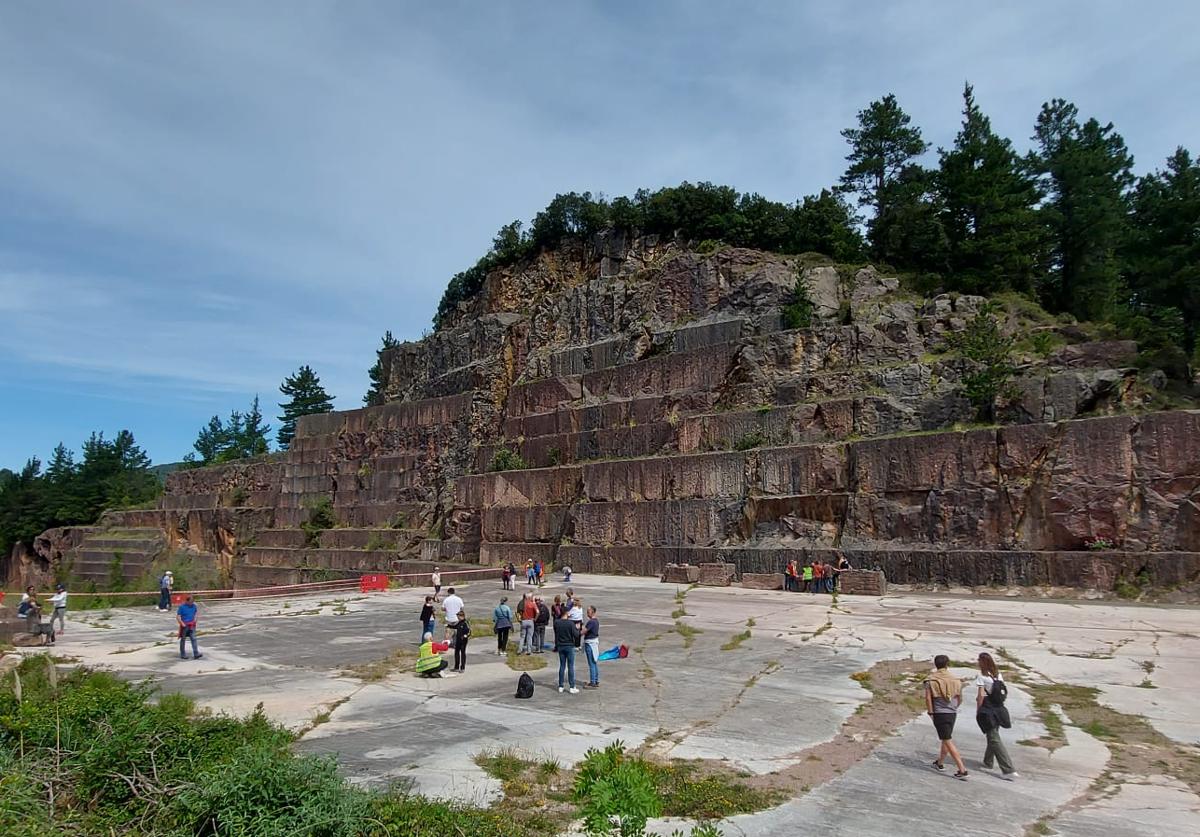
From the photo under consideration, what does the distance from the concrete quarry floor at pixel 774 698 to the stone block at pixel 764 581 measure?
3.90 meters

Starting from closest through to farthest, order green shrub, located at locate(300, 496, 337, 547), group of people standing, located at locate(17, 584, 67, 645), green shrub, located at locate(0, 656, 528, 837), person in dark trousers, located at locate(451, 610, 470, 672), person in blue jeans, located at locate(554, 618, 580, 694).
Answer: green shrub, located at locate(0, 656, 528, 837) < person in blue jeans, located at locate(554, 618, 580, 694) < person in dark trousers, located at locate(451, 610, 470, 672) < group of people standing, located at locate(17, 584, 67, 645) < green shrub, located at locate(300, 496, 337, 547)

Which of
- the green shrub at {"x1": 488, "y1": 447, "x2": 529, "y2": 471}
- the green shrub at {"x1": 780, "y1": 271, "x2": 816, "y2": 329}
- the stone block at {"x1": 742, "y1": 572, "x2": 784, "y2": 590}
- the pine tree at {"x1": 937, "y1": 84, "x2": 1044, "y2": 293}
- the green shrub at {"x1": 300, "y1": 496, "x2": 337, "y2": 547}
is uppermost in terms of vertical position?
the pine tree at {"x1": 937, "y1": 84, "x2": 1044, "y2": 293}

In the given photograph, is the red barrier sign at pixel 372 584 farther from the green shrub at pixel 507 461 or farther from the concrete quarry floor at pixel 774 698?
the green shrub at pixel 507 461

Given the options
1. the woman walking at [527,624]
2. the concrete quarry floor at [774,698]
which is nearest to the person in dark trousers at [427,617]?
the concrete quarry floor at [774,698]

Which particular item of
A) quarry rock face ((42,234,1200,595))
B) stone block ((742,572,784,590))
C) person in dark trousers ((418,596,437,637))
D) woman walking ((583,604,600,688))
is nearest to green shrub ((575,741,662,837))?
woman walking ((583,604,600,688))

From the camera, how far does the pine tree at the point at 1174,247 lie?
30578 millimetres

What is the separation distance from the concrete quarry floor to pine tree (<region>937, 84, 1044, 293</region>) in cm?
2247

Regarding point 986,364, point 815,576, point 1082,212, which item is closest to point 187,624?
point 815,576

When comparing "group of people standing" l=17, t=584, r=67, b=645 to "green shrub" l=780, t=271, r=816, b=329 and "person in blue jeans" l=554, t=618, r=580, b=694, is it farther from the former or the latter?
"green shrub" l=780, t=271, r=816, b=329

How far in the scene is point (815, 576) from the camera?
2519 centimetres

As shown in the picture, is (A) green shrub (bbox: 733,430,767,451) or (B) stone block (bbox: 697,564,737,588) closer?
(B) stone block (bbox: 697,564,737,588)

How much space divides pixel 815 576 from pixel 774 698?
1399 cm

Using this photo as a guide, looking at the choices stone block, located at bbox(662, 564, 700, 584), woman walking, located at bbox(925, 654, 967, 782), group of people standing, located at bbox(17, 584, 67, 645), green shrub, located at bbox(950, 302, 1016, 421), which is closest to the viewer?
woman walking, located at bbox(925, 654, 967, 782)

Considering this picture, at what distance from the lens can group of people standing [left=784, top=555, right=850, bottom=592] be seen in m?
24.9
